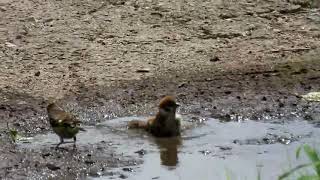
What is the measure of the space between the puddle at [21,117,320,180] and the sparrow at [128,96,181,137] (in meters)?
0.07

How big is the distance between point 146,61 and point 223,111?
5.53 feet

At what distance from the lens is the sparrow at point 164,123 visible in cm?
814

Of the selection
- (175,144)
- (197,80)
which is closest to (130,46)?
(197,80)

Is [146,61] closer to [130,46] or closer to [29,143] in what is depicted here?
[130,46]

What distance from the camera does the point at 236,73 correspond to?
1008 centimetres

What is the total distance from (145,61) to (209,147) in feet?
9.05

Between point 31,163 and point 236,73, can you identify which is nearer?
point 31,163

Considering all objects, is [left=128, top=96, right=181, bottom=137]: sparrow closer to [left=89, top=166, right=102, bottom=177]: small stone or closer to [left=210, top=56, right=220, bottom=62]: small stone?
[left=89, top=166, right=102, bottom=177]: small stone

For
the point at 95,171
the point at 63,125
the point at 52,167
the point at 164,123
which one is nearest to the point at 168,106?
the point at 164,123

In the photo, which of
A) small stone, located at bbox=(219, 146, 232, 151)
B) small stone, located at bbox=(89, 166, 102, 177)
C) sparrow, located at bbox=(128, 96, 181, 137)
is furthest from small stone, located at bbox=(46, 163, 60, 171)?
small stone, located at bbox=(219, 146, 232, 151)

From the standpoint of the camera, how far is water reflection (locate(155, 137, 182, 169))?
737 cm

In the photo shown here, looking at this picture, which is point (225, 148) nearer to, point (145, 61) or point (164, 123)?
point (164, 123)

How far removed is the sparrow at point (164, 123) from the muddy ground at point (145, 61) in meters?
0.53

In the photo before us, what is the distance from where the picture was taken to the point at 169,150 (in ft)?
25.5
